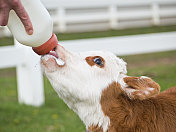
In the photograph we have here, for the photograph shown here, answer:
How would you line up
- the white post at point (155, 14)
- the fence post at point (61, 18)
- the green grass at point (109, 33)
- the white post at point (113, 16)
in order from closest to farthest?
1. the fence post at point (61, 18)
2. the green grass at point (109, 33)
3. the white post at point (113, 16)
4. the white post at point (155, 14)

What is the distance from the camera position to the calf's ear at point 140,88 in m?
2.54

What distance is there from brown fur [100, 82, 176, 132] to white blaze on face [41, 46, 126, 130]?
63 millimetres

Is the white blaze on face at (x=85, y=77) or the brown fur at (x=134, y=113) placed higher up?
the white blaze on face at (x=85, y=77)

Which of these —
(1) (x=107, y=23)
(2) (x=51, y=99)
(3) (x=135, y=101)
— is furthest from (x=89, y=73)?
(1) (x=107, y=23)

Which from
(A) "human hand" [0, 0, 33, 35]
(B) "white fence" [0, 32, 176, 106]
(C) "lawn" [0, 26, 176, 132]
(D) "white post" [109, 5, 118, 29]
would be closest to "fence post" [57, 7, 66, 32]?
(D) "white post" [109, 5, 118, 29]

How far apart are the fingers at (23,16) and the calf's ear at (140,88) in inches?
34.9

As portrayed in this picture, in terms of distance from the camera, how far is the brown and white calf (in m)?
2.71

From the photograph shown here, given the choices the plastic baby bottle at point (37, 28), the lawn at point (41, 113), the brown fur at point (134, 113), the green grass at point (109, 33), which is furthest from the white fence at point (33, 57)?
the green grass at point (109, 33)

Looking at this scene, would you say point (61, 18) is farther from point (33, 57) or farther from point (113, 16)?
point (33, 57)

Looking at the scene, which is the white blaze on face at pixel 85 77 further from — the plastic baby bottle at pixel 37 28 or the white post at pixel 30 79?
the white post at pixel 30 79

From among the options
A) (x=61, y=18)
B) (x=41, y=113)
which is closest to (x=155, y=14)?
(x=61, y=18)

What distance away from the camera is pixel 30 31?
2.61 m

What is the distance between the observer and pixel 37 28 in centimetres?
271

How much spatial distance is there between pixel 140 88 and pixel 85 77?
46cm
